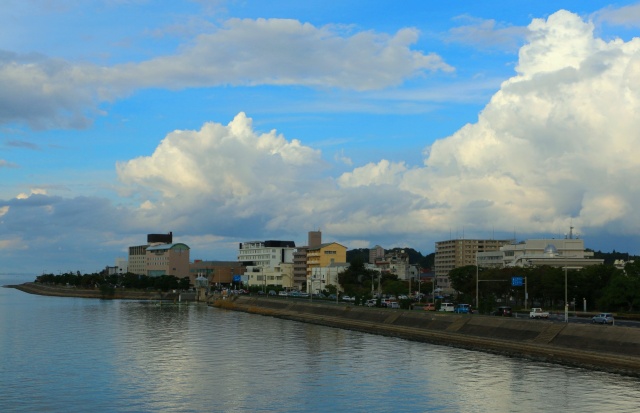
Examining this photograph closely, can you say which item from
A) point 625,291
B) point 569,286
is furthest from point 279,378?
point 569,286

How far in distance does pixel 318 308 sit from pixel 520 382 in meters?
84.1

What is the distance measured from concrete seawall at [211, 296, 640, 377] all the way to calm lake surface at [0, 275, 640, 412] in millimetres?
3112

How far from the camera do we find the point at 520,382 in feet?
180

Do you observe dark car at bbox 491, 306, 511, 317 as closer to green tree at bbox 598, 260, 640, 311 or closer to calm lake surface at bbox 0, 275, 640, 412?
green tree at bbox 598, 260, 640, 311

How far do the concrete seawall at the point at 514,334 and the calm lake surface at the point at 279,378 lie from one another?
311 centimetres

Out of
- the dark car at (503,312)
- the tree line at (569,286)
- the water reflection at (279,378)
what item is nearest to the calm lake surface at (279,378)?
the water reflection at (279,378)

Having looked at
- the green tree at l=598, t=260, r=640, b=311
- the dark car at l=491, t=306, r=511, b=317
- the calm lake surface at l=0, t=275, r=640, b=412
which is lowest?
the calm lake surface at l=0, t=275, r=640, b=412

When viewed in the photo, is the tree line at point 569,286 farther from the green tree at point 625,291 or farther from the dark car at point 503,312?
the dark car at point 503,312

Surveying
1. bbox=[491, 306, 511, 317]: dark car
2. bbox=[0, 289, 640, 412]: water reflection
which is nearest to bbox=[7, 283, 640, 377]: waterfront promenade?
bbox=[0, 289, 640, 412]: water reflection

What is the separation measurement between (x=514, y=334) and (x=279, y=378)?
31.9 m

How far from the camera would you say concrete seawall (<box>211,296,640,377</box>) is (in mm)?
62500

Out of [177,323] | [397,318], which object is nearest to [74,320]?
[177,323]

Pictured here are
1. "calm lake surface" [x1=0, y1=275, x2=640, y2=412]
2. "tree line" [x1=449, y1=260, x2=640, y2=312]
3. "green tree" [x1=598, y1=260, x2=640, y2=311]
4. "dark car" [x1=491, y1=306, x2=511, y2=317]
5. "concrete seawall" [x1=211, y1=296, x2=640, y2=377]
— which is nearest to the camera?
"calm lake surface" [x1=0, y1=275, x2=640, y2=412]

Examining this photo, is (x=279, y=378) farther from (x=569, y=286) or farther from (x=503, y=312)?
(x=569, y=286)
